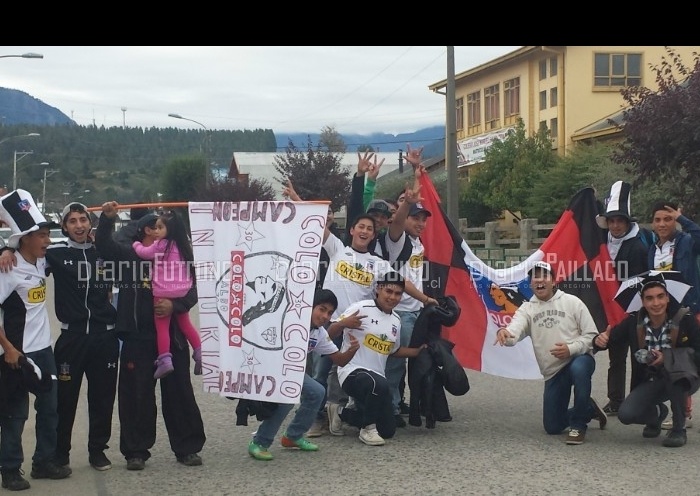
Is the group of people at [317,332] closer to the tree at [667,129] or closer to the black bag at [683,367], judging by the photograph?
the black bag at [683,367]

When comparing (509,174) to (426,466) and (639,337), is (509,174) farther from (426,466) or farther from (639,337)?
(426,466)

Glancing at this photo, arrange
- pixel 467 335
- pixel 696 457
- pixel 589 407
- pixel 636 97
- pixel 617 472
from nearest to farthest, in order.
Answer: pixel 617 472 < pixel 696 457 < pixel 589 407 < pixel 467 335 < pixel 636 97

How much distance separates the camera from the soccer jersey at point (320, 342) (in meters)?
7.52

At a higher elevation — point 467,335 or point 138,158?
point 138,158

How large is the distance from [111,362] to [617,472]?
359 centimetres

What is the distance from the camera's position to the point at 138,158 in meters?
150

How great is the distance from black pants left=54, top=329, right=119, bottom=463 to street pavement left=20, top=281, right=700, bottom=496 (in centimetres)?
28

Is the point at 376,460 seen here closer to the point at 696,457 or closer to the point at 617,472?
the point at 617,472

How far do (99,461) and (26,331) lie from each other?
112 cm

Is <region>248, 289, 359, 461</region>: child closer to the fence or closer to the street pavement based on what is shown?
the street pavement

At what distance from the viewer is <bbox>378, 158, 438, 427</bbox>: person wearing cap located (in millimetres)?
8266

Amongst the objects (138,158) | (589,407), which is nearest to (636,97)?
(589,407)

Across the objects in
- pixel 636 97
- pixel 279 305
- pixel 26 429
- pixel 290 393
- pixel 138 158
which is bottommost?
pixel 26 429

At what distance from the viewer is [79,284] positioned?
22.4 feet
